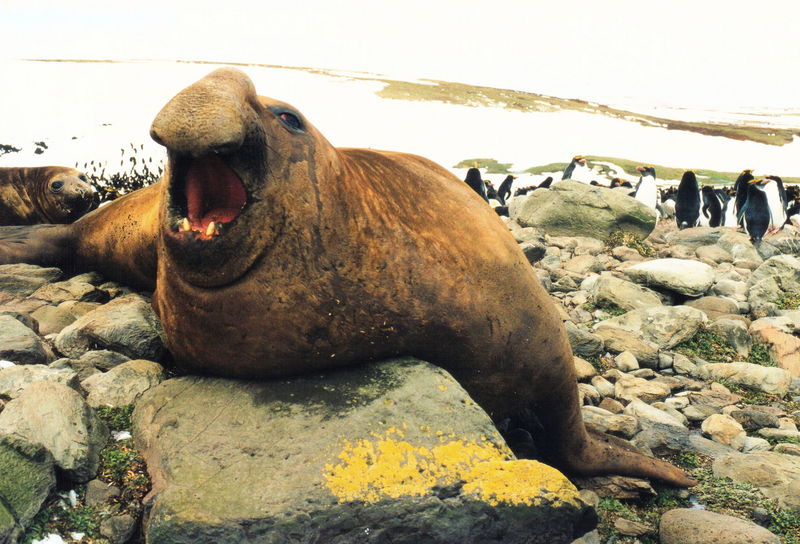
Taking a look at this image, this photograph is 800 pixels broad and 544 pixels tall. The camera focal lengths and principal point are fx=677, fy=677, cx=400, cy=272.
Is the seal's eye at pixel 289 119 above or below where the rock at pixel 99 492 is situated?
above

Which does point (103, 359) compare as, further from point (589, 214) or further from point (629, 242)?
point (589, 214)

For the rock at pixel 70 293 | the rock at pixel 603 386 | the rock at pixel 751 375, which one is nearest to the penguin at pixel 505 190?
the rock at pixel 751 375

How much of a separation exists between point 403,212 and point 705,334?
15.8ft

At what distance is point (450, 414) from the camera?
2803mm

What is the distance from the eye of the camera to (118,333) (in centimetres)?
A: 366

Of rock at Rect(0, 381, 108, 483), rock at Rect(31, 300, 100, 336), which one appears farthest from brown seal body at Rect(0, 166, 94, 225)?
rock at Rect(0, 381, 108, 483)

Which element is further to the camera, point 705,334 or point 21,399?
point 705,334

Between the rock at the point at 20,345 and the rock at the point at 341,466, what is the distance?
2.87 feet

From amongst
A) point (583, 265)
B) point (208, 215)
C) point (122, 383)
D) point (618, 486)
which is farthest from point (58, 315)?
point (583, 265)

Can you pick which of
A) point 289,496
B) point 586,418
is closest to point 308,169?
point 289,496

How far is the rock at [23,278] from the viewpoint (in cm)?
490

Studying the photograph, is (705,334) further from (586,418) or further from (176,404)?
(176,404)

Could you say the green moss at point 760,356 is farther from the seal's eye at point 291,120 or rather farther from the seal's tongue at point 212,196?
the seal's tongue at point 212,196

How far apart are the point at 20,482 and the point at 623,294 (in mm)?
Answer: 6426
